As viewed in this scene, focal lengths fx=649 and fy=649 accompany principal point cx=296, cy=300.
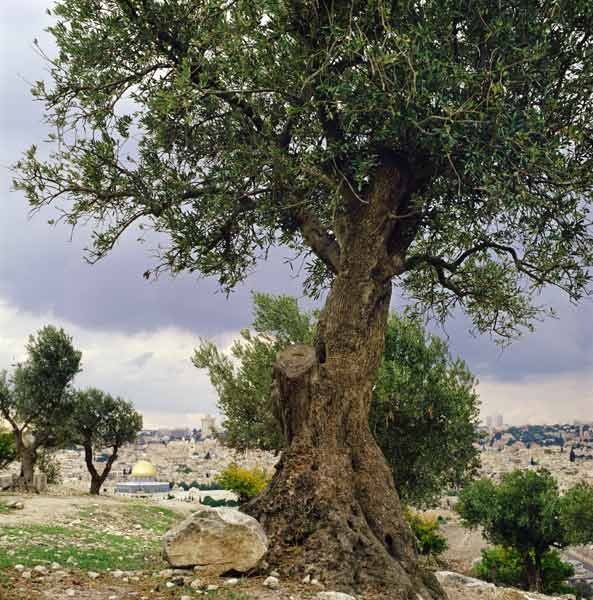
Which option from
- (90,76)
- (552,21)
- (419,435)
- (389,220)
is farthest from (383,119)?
(419,435)

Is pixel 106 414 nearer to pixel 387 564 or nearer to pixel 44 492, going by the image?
pixel 44 492

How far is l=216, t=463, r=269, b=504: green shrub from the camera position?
45.1m

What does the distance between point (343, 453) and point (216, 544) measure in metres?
2.76

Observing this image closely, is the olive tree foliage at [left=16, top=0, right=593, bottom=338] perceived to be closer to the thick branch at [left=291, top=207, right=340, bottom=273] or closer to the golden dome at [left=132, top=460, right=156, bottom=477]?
the thick branch at [left=291, top=207, right=340, bottom=273]

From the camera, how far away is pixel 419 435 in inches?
1073

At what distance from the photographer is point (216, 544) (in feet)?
34.0

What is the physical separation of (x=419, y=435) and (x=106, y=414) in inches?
928

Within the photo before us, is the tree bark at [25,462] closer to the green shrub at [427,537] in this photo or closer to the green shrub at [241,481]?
the green shrub at [241,481]

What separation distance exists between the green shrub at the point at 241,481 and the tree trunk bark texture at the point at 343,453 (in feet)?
112

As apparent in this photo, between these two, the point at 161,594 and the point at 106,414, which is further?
the point at 106,414

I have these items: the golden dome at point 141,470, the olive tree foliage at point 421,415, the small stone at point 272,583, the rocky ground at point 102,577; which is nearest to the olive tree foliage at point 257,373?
the olive tree foliage at point 421,415

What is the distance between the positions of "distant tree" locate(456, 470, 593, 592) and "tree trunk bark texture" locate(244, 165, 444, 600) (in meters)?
29.2

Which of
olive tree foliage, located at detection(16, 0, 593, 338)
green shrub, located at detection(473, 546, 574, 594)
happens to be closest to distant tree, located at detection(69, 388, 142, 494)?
green shrub, located at detection(473, 546, 574, 594)

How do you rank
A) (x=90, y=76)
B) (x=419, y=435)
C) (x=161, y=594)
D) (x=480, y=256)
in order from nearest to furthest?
(x=161, y=594) < (x=90, y=76) < (x=480, y=256) < (x=419, y=435)
